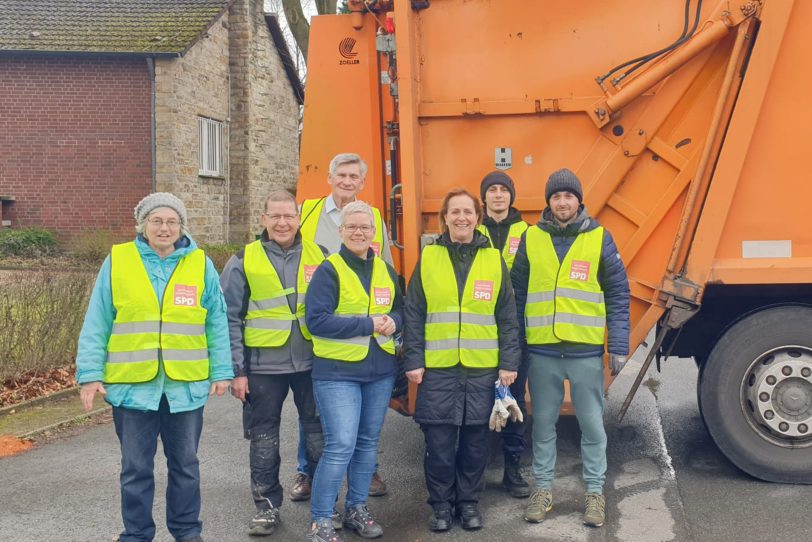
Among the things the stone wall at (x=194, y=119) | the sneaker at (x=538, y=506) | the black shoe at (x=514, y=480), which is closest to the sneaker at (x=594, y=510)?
the sneaker at (x=538, y=506)

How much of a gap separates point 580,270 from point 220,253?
13.6 metres

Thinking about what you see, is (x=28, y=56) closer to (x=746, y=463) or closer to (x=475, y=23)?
(x=475, y=23)

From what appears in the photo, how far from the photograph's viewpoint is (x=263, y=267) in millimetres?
4430

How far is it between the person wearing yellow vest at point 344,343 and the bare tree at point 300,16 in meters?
12.9

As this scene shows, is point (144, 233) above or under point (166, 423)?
above

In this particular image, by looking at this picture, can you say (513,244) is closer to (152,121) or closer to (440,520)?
(440,520)

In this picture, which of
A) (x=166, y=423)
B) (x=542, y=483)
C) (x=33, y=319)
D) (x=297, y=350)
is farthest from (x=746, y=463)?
(x=33, y=319)

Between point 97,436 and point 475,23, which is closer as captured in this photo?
point 475,23

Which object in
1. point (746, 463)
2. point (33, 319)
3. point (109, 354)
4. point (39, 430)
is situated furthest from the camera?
point (33, 319)

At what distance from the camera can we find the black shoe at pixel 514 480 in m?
5.01

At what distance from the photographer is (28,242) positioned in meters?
18.4

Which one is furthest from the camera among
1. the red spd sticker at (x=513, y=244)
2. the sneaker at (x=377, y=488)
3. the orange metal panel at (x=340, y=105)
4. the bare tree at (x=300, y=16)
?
the bare tree at (x=300, y=16)

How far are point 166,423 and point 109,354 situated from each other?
1.34ft

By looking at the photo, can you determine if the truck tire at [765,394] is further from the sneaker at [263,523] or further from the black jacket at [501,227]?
the sneaker at [263,523]
